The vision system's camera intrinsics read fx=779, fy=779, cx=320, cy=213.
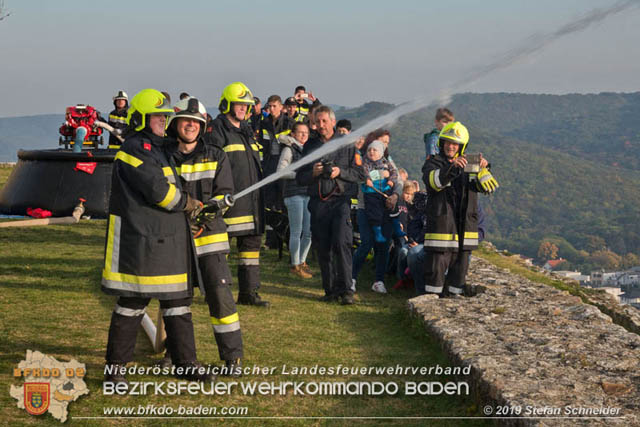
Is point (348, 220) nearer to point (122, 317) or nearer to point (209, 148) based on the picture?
point (209, 148)

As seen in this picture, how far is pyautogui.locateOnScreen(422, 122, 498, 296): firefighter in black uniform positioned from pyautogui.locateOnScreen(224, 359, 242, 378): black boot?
3.03m

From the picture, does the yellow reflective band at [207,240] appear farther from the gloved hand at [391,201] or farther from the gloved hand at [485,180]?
the gloved hand at [391,201]

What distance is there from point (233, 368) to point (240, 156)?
2755mm

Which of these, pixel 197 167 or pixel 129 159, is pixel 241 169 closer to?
pixel 197 167

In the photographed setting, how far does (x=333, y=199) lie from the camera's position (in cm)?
891

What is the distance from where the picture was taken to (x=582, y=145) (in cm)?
19025

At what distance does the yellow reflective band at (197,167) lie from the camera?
5.86 metres

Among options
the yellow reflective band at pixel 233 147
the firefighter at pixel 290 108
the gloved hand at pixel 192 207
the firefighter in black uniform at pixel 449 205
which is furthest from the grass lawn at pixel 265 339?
the firefighter at pixel 290 108

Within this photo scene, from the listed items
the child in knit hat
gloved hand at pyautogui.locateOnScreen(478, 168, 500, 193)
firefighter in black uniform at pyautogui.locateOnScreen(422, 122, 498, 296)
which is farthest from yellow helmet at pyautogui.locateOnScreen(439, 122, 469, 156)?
the child in knit hat

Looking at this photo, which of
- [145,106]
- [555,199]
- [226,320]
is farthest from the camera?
[555,199]

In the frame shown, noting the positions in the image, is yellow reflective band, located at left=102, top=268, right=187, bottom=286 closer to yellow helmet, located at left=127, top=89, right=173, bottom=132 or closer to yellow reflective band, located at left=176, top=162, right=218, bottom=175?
yellow reflective band, located at left=176, top=162, right=218, bottom=175

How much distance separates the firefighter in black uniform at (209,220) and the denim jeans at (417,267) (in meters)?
3.84

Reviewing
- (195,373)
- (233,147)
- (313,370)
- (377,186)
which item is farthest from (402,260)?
(195,373)

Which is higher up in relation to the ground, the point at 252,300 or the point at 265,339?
the point at 252,300
